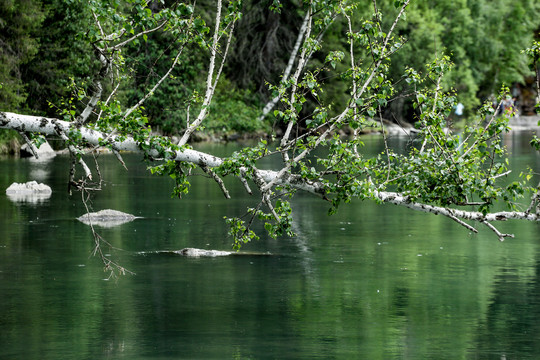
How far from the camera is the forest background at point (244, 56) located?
45.6 metres

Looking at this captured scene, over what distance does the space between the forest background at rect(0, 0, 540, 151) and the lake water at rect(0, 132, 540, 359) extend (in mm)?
3056

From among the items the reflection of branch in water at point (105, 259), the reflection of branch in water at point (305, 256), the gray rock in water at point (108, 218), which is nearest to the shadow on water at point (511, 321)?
the reflection of branch in water at point (305, 256)

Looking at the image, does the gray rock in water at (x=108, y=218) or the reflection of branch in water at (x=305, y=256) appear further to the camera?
the gray rock in water at (x=108, y=218)

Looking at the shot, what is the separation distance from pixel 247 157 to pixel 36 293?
615cm

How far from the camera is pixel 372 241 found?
23.6 metres

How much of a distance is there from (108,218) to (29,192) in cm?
748

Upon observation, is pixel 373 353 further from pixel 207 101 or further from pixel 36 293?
pixel 36 293

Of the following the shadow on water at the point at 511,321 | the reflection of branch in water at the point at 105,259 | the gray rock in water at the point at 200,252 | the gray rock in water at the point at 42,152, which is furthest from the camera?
the gray rock in water at the point at 42,152

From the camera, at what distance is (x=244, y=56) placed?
7119cm

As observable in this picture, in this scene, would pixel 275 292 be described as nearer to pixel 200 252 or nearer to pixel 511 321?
pixel 511 321

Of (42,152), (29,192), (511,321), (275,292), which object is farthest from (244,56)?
(511,321)

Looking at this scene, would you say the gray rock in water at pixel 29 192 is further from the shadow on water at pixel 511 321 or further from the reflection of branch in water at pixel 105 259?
the shadow on water at pixel 511 321

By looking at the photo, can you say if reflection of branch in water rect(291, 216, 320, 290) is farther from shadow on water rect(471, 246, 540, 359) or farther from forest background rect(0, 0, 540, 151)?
forest background rect(0, 0, 540, 151)

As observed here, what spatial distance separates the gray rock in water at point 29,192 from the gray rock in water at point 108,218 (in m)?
5.18
